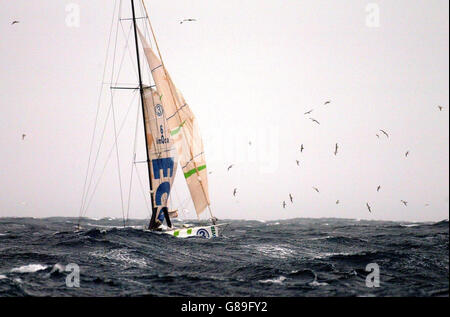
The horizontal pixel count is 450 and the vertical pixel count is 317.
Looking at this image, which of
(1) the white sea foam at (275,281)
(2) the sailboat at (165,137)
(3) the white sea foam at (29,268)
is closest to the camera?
(1) the white sea foam at (275,281)

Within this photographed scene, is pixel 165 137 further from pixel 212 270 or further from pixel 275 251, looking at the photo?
pixel 212 270

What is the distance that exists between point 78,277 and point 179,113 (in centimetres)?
2113

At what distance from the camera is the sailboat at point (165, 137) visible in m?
36.6

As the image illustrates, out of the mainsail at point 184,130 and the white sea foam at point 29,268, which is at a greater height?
the mainsail at point 184,130

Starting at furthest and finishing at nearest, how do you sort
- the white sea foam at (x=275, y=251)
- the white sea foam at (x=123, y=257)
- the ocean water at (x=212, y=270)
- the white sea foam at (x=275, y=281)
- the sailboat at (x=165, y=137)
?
1. the sailboat at (x=165, y=137)
2. the white sea foam at (x=275, y=251)
3. the white sea foam at (x=123, y=257)
4. the white sea foam at (x=275, y=281)
5. the ocean water at (x=212, y=270)

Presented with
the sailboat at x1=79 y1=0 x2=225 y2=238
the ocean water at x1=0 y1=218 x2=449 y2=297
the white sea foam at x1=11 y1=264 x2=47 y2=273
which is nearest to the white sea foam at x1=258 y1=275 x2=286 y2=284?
the ocean water at x1=0 y1=218 x2=449 y2=297

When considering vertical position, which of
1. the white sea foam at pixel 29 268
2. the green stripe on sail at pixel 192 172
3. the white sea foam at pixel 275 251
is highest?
the green stripe on sail at pixel 192 172

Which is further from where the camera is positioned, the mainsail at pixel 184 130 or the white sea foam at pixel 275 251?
the mainsail at pixel 184 130

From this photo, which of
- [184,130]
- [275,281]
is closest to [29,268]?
[275,281]

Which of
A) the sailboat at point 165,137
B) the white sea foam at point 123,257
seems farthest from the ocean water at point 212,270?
the sailboat at point 165,137

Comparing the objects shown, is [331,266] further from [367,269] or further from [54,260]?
[54,260]

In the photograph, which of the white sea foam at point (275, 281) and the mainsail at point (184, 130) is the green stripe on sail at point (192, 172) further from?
the white sea foam at point (275, 281)

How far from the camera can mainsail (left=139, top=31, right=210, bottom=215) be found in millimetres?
36719

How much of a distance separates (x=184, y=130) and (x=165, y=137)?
1.84 m
